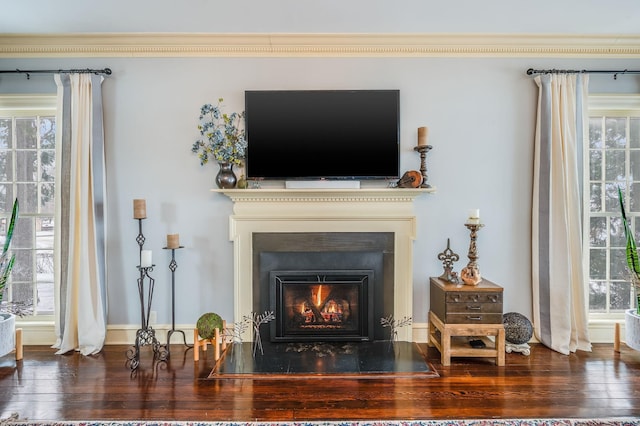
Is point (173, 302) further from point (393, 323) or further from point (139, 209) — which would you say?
point (393, 323)

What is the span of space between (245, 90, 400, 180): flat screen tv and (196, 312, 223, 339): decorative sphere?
124 centimetres

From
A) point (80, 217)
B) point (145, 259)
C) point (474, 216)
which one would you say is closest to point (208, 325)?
point (145, 259)

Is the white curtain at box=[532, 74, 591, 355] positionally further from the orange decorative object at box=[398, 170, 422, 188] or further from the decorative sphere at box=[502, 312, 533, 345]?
the orange decorative object at box=[398, 170, 422, 188]

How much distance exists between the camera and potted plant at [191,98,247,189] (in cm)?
271

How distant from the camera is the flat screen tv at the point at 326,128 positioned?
9.14 ft

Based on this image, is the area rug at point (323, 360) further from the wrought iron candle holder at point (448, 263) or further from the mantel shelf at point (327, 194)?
the mantel shelf at point (327, 194)

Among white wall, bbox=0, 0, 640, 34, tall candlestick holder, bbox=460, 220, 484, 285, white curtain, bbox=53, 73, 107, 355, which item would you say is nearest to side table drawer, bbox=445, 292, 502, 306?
tall candlestick holder, bbox=460, 220, 484, 285

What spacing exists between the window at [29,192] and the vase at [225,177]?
159 cm

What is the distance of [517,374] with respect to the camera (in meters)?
2.39

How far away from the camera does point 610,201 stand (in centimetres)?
305

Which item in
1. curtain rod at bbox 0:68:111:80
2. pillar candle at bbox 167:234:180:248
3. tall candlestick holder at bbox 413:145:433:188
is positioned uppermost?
curtain rod at bbox 0:68:111:80

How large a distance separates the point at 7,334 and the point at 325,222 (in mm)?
2595

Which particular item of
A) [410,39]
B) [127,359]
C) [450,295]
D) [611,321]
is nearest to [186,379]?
[127,359]

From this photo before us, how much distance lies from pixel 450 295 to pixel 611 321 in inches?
64.0
